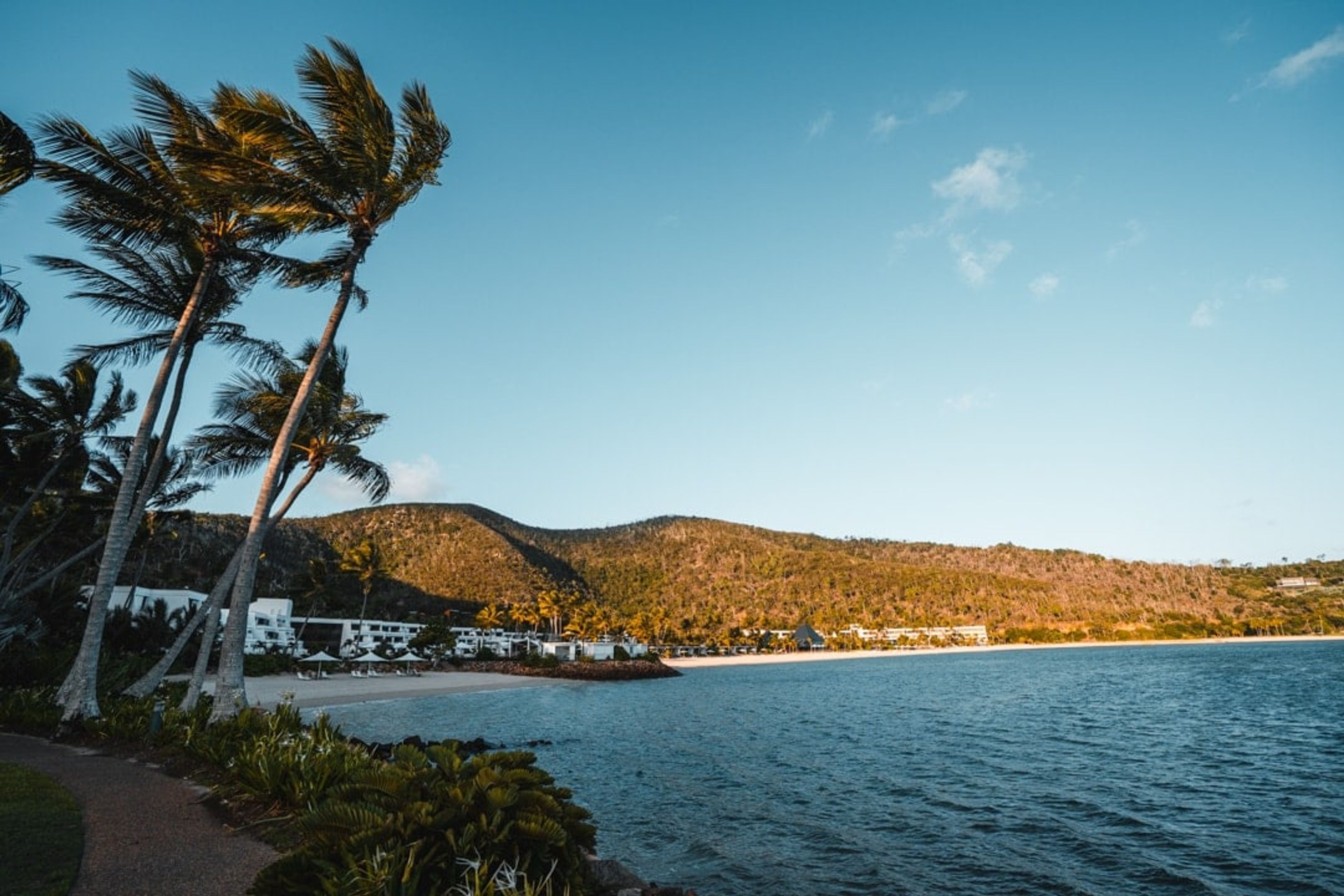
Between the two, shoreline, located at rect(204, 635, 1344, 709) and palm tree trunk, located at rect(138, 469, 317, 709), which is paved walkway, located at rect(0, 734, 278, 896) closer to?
shoreline, located at rect(204, 635, 1344, 709)

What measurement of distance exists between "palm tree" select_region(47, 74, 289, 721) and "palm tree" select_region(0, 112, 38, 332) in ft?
2.90

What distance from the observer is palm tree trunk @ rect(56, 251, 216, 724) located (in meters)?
15.8

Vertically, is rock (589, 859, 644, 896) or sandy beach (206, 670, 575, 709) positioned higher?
rock (589, 859, 644, 896)

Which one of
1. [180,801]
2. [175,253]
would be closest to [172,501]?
[175,253]

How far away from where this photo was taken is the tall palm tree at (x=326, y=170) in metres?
14.6

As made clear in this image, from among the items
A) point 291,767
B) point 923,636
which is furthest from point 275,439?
point 923,636

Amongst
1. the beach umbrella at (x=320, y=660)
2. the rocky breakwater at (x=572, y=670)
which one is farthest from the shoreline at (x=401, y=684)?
the rocky breakwater at (x=572, y=670)

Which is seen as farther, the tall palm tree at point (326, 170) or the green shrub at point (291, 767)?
the tall palm tree at point (326, 170)

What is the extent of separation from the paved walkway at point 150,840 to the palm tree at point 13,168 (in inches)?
362

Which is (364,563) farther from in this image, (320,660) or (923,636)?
(923,636)

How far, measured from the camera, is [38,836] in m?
7.98

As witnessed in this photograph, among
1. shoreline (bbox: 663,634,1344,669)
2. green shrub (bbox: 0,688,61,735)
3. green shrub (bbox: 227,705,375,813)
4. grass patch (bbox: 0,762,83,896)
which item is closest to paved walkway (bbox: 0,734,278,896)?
grass patch (bbox: 0,762,83,896)

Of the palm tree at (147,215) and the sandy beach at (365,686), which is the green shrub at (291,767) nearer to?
the palm tree at (147,215)

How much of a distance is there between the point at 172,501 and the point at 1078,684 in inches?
2542
